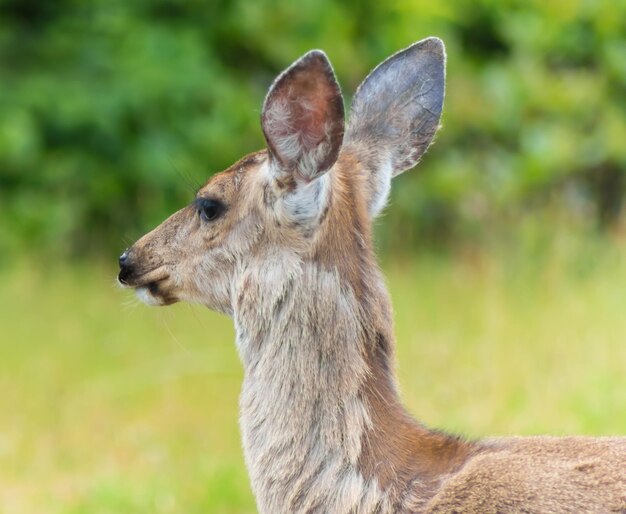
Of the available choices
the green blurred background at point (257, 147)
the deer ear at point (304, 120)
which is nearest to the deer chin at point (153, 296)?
the deer ear at point (304, 120)

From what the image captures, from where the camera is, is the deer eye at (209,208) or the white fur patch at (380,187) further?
the white fur patch at (380,187)

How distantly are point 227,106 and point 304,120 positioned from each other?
24.3ft

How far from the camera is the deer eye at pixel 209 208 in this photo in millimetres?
4047

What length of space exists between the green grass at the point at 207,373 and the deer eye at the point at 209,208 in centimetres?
146

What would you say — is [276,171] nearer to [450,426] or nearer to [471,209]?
[450,426]

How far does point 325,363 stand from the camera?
373cm

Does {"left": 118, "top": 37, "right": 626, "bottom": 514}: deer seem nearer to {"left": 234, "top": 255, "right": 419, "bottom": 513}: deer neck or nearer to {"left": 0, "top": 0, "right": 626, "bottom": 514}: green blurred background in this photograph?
{"left": 234, "top": 255, "right": 419, "bottom": 513}: deer neck

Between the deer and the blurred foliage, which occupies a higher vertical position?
the blurred foliage

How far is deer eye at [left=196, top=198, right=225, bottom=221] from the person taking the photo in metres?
4.05

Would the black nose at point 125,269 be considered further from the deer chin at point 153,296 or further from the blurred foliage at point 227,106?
the blurred foliage at point 227,106

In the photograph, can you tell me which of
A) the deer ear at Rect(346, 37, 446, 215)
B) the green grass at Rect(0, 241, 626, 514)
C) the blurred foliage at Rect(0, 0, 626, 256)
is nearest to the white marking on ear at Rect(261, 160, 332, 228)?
the deer ear at Rect(346, 37, 446, 215)

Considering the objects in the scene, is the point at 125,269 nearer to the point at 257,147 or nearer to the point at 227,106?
the point at 227,106

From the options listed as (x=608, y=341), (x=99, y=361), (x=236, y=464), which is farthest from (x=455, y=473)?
(x=99, y=361)

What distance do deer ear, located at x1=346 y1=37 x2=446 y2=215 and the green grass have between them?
154 cm
